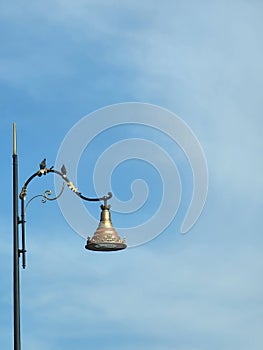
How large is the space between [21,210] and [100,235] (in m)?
1.62

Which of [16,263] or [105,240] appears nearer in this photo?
[16,263]

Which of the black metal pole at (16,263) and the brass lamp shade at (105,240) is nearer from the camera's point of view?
the black metal pole at (16,263)

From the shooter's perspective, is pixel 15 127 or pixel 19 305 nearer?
pixel 19 305

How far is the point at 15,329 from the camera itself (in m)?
26.1

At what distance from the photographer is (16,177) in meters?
27.0

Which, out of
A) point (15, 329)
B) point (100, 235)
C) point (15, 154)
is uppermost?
point (15, 154)

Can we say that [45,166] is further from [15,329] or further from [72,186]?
[15,329]

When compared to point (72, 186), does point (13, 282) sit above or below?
below

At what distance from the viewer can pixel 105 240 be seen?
2684 centimetres

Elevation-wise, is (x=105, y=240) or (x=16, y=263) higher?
(x=105, y=240)

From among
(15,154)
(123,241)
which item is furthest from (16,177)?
(123,241)

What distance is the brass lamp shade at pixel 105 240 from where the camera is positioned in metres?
26.9

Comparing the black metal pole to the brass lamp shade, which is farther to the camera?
the brass lamp shade

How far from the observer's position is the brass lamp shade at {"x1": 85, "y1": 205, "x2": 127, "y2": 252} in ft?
88.1
